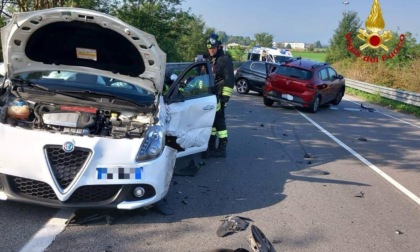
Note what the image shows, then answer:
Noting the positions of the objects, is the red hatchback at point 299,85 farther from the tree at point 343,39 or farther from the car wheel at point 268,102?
the tree at point 343,39

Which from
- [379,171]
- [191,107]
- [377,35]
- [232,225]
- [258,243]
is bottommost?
Result: [379,171]

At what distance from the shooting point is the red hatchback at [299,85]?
15258 millimetres

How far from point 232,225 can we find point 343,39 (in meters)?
52.7

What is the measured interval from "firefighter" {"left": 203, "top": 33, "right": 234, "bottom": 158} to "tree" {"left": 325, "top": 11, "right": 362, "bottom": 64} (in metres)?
47.4

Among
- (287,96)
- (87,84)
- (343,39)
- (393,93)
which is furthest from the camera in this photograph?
(343,39)

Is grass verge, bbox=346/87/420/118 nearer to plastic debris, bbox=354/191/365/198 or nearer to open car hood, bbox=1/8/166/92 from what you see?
plastic debris, bbox=354/191/365/198

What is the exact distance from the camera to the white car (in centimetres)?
414

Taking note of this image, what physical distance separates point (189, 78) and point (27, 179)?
2.90 meters

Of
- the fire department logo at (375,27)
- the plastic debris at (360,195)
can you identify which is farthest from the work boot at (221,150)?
the fire department logo at (375,27)

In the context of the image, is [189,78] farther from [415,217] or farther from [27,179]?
[415,217]

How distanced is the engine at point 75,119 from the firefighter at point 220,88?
302 cm

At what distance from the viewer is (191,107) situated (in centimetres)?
650

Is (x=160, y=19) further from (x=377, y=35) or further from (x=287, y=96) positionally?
(x=287, y=96)

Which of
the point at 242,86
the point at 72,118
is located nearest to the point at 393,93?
the point at 242,86
